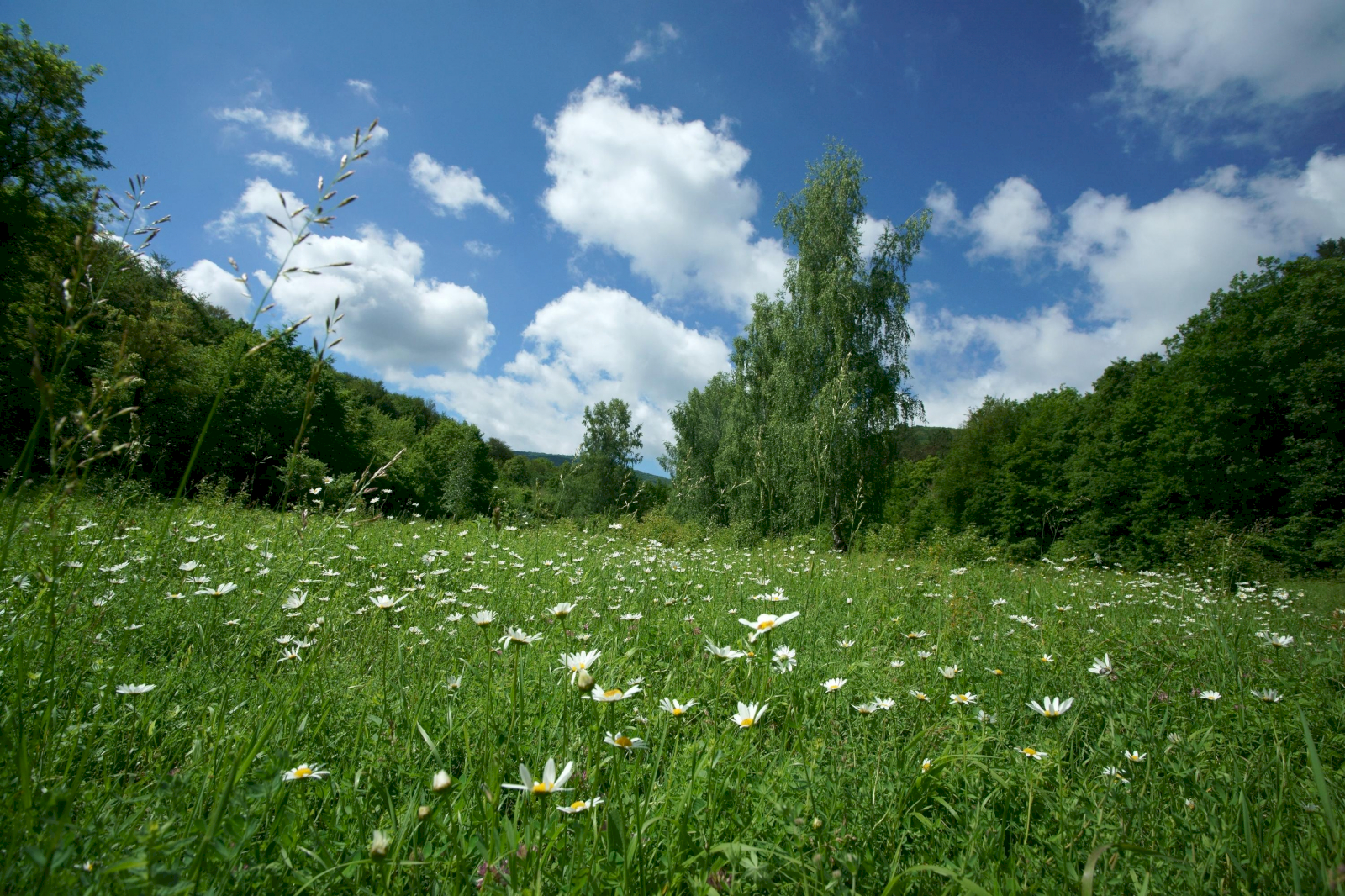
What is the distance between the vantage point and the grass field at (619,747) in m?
0.92

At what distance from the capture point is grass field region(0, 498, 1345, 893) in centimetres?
92

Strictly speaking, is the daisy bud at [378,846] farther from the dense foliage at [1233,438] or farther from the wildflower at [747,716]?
the dense foliage at [1233,438]

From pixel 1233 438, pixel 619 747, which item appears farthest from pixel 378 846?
pixel 1233 438

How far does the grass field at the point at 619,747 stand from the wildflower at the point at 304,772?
0.01 metres

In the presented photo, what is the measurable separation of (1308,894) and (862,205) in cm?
1650

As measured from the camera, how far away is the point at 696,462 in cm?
2344

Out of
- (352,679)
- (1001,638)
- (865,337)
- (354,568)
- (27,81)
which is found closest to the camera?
(352,679)

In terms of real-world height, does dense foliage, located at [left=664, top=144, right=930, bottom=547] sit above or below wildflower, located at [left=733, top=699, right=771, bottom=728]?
above

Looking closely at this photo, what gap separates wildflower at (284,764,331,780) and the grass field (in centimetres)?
1

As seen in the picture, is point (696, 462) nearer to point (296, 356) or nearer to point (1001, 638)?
point (296, 356)

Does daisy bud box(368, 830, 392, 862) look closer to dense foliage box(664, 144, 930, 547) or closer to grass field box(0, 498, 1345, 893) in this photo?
grass field box(0, 498, 1345, 893)

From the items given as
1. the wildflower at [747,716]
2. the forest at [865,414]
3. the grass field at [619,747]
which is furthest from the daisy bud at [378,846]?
the forest at [865,414]

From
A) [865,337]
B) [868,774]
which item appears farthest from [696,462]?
[868,774]

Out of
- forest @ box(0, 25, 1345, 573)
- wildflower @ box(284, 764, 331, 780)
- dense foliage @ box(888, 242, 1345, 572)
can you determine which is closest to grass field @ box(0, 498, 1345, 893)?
wildflower @ box(284, 764, 331, 780)
